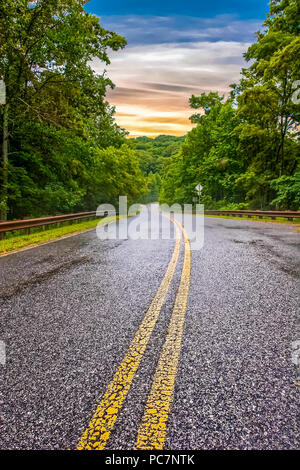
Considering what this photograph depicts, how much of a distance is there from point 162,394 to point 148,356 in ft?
1.55

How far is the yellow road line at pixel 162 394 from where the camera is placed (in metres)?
1.45

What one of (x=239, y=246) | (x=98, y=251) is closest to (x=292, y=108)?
(x=239, y=246)

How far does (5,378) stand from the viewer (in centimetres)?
200

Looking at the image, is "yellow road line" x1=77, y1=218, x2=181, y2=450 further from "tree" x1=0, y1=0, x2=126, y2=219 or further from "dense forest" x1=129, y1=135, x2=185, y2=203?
"dense forest" x1=129, y1=135, x2=185, y2=203

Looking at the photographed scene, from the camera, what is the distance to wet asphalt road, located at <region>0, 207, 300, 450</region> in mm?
1519

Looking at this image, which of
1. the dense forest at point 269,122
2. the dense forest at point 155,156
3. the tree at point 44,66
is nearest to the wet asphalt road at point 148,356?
the tree at point 44,66

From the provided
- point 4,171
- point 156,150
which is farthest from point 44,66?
point 156,150

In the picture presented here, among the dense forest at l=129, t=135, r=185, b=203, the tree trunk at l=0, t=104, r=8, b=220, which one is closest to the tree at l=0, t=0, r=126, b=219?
the tree trunk at l=0, t=104, r=8, b=220

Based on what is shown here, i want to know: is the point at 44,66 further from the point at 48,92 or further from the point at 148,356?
the point at 148,356

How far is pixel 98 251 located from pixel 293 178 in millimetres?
14942

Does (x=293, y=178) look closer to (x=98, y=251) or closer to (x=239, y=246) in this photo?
(x=239, y=246)

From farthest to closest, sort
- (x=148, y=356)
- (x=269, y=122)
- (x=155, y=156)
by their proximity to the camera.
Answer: (x=155, y=156), (x=269, y=122), (x=148, y=356)

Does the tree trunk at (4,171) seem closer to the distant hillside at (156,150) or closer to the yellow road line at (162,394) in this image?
the yellow road line at (162,394)

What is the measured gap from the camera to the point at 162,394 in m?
1.79
